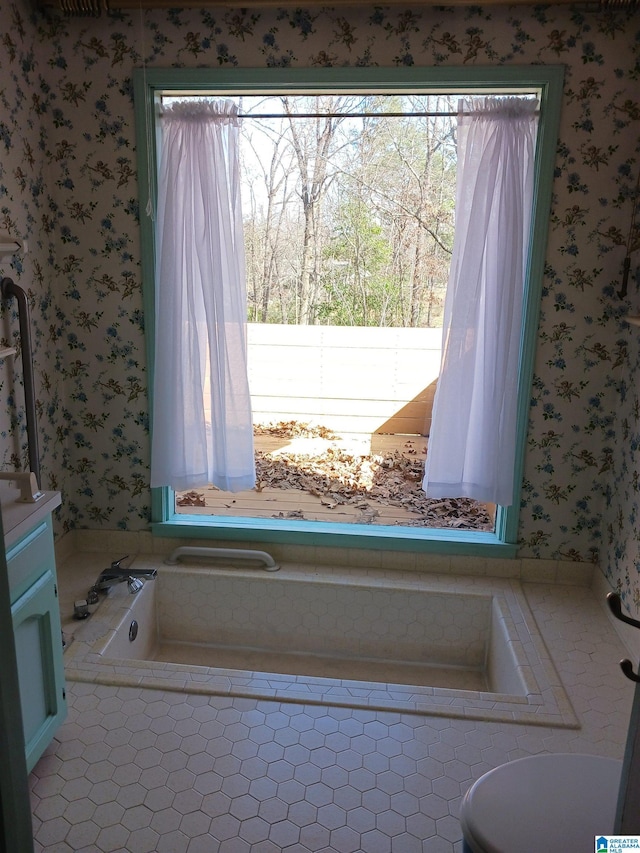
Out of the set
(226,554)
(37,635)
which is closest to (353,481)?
(226,554)

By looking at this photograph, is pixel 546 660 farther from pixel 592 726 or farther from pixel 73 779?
pixel 73 779

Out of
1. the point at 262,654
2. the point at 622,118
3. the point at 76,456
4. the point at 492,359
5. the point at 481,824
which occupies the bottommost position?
the point at 262,654

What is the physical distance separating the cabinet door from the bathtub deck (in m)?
0.87

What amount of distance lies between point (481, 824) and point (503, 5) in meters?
2.49

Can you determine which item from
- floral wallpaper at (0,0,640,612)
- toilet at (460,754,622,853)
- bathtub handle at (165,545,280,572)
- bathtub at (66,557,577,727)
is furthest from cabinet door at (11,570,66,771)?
toilet at (460,754,622,853)

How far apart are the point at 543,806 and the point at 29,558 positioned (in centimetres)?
129

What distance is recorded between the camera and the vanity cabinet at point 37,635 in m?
1.65

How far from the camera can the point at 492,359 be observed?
2.59 m

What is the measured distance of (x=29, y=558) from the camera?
5.59 ft

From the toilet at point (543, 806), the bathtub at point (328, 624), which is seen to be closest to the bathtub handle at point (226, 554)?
the bathtub at point (328, 624)

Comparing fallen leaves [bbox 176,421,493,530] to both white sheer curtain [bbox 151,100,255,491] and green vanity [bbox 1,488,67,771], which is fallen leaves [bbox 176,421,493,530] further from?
green vanity [bbox 1,488,67,771]

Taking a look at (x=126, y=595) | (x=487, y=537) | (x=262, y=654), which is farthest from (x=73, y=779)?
(x=487, y=537)

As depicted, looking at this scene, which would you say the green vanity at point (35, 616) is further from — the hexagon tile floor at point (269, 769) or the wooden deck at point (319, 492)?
the wooden deck at point (319, 492)

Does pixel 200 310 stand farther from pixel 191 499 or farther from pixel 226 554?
pixel 191 499
